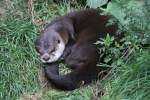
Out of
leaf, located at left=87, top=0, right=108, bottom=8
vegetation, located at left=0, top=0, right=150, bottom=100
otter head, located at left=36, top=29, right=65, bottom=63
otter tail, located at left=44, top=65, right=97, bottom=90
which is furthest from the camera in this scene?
leaf, located at left=87, top=0, right=108, bottom=8

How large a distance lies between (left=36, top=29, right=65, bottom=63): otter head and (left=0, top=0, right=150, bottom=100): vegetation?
10cm

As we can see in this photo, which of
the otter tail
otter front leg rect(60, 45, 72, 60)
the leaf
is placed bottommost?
the otter tail

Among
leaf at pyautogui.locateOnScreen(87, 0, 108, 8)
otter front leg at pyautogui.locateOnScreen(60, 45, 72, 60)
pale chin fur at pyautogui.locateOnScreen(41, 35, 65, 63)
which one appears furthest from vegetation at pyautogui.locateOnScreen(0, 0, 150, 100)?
otter front leg at pyautogui.locateOnScreen(60, 45, 72, 60)

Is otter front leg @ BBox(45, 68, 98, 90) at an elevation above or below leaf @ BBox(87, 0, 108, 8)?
below

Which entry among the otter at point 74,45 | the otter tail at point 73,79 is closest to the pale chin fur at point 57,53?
the otter at point 74,45

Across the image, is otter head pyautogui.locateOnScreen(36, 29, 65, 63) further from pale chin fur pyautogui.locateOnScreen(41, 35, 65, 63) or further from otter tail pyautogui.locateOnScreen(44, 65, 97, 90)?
otter tail pyautogui.locateOnScreen(44, 65, 97, 90)

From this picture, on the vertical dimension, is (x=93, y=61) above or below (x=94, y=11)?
below

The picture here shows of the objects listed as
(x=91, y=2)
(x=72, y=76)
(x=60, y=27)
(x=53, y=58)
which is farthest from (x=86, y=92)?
(x=91, y=2)

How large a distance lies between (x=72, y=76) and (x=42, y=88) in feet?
1.21

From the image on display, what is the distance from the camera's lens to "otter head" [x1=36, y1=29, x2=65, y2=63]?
232 inches

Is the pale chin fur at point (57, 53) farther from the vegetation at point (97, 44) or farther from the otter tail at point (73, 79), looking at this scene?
the otter tail at point (73, 79)

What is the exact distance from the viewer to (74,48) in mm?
5941

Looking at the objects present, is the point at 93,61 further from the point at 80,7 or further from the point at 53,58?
the point at 80,7

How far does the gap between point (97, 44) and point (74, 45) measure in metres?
0.39
